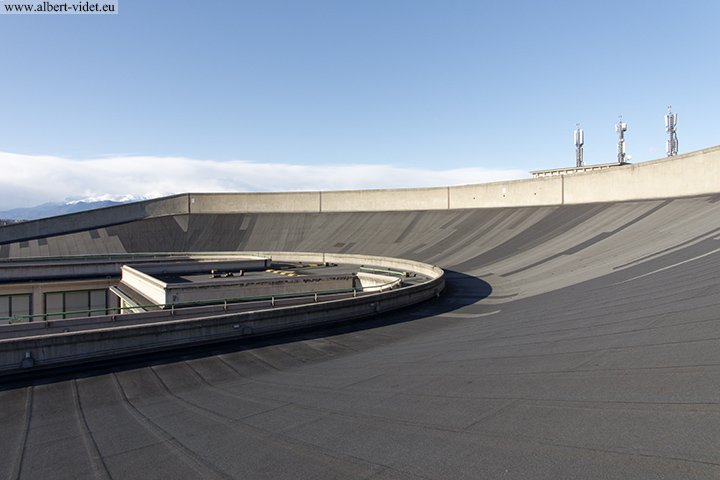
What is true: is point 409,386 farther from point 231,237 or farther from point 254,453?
point 231,237

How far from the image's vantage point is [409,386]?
8.23 metres

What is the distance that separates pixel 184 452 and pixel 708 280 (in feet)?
44.9

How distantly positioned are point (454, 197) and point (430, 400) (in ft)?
148

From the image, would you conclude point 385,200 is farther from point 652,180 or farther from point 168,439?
point 168,439

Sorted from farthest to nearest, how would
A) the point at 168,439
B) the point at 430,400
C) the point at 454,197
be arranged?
the point at 454,197
the point at 430,400
the point at 168,439

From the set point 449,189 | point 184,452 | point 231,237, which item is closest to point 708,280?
point 184,452

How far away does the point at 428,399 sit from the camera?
7340 millimetres

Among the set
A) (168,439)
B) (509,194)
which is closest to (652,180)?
(509,194)

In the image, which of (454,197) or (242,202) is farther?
(242,202)

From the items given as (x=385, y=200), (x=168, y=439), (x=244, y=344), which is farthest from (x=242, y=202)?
(x=168, y=439)

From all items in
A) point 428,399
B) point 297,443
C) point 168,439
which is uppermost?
point 428,399

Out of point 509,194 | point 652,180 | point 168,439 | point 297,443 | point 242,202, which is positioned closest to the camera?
point 297,443

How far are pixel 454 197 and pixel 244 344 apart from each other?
41.2m

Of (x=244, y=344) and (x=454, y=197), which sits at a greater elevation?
(x=454, y=197)
